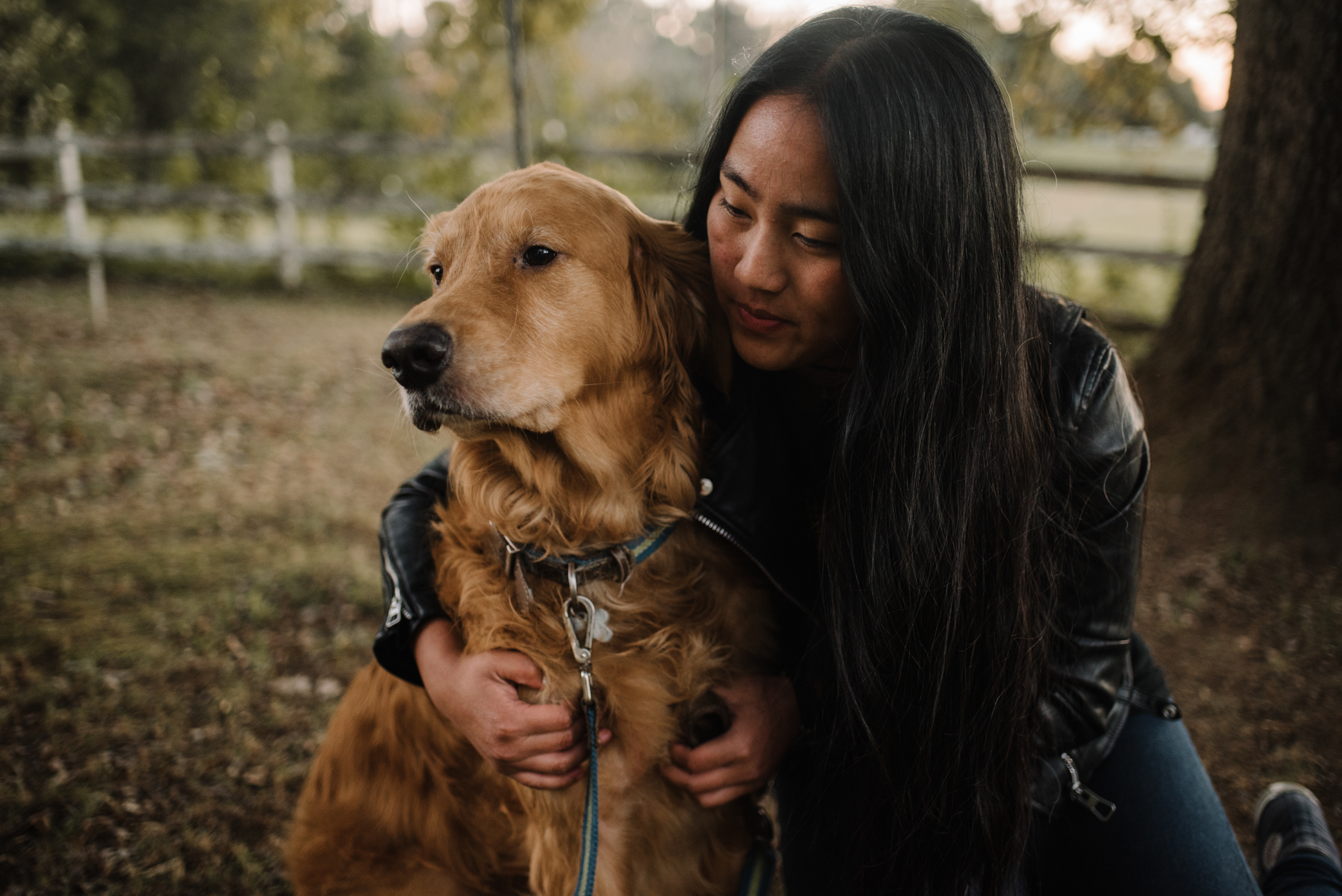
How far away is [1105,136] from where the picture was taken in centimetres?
676

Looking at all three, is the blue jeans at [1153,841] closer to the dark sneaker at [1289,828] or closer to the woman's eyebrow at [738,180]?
the dark sneaker at [1289,828]

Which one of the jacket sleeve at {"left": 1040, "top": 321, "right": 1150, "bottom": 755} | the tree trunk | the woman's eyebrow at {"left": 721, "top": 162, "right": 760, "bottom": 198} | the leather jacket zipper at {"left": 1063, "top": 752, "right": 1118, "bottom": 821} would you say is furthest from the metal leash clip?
the tree trunk

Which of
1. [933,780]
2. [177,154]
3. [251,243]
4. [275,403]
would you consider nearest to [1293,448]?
[933,780]

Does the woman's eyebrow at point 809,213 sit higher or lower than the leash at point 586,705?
higher

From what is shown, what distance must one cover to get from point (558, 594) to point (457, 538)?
0.28 metres

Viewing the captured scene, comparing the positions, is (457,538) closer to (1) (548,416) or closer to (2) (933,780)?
(1) (548,416)

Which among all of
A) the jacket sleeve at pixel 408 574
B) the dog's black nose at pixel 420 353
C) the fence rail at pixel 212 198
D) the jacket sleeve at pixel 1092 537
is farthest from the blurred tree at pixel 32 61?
the jacket sleeve at pixel 1092 537

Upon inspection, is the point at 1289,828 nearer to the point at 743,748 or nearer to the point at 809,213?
the point at 743,748

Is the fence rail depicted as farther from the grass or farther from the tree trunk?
the tree trunk

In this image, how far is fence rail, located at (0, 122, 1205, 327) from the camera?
7781 millimetres

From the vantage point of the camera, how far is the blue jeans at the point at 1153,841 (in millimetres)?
1521

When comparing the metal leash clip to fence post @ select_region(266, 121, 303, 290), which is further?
fence post @ select_region(266, 121, 303, 290)

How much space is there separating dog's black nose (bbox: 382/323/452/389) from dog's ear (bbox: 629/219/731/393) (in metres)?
0.43

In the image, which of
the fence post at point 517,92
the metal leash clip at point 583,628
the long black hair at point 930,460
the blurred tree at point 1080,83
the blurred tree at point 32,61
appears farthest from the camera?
the blurred tree at point 32,61
